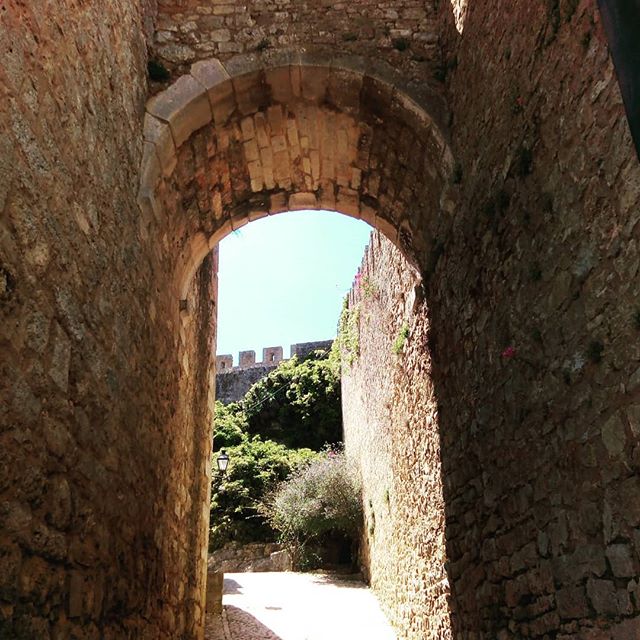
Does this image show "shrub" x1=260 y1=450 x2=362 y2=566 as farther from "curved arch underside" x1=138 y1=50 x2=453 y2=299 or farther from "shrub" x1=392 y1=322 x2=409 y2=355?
"curved arch underside" x1=138 y1=50 x2=453 y2=299

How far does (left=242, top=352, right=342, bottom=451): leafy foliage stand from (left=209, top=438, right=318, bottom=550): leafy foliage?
1.80m

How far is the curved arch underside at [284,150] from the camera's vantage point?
4.73 metres

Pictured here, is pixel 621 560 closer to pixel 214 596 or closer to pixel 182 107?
pixel 182 107

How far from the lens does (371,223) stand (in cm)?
647

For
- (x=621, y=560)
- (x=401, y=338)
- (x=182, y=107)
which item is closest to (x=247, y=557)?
(x=401, y=338)

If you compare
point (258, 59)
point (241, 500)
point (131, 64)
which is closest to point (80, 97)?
point (131, 64)

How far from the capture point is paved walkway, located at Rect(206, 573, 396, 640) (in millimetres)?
7426

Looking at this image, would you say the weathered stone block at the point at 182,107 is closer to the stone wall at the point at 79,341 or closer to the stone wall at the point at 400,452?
the stone wall at the point at 79,341

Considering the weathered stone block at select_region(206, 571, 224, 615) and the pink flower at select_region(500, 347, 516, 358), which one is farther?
the weathered stone block at select_region(206, 571, 224, 615)

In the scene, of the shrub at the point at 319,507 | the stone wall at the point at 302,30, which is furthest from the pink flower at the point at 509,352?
the shrub at the point at 319,507

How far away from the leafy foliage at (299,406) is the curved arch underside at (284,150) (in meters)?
14.4

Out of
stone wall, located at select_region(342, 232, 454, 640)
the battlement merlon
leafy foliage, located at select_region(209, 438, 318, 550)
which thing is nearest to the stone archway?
stone wall, located at select_region(342, 232, 454, 640)

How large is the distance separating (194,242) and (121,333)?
2215mm

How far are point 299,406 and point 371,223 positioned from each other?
1559cm
